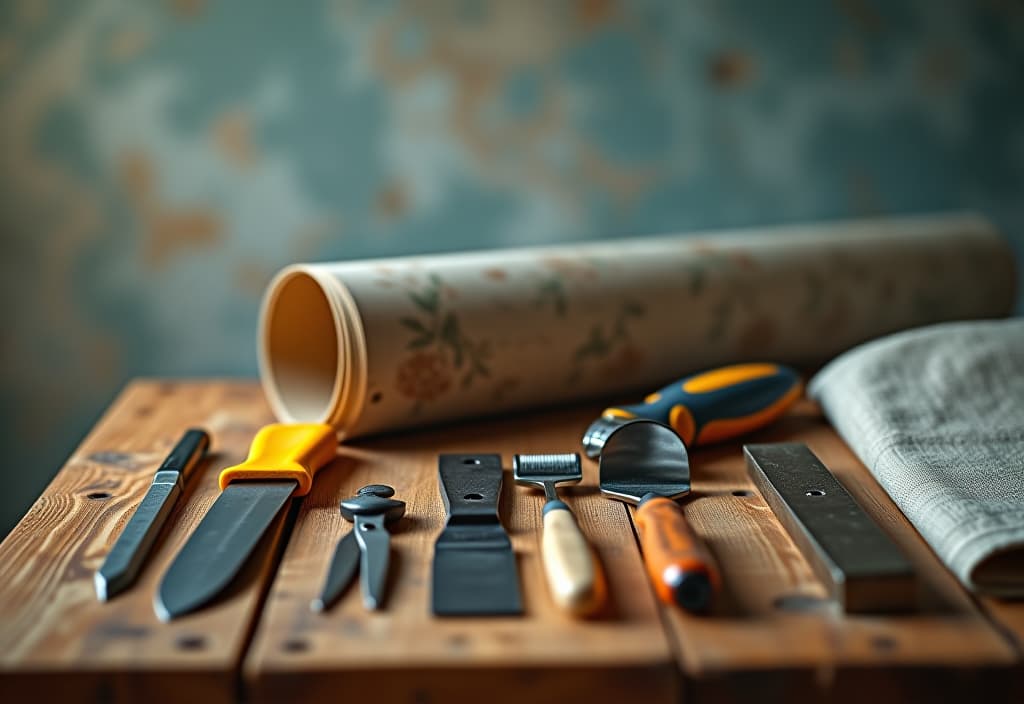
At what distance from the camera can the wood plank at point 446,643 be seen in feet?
1.68

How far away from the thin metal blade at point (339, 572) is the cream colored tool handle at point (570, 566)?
12 cm

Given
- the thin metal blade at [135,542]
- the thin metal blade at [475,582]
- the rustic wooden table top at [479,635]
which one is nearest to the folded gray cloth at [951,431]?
the rustic wooden table top at [479,635]

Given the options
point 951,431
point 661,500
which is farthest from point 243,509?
point 951,431

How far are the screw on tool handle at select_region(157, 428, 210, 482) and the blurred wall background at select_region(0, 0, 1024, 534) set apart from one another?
19.5 inches

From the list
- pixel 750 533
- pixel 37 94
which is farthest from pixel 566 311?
pixel 37 94

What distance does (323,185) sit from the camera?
1.28 m

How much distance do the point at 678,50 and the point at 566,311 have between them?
0.51 metres

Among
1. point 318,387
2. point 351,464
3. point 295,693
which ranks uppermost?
point 318,387

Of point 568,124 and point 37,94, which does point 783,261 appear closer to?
point 568,124

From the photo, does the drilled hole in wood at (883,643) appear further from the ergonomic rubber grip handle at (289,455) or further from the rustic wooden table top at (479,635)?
the ergonomic rubber grip handle at (289,455)

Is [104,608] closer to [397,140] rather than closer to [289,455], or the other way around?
[289,455]

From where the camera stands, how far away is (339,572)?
60 centimetres

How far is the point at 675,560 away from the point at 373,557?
18 cm

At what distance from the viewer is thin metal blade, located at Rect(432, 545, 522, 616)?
561 mm
